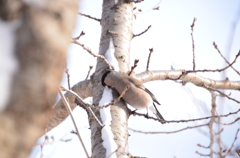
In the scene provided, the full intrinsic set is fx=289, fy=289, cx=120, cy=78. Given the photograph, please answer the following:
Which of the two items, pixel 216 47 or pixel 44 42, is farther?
pixel 216 47

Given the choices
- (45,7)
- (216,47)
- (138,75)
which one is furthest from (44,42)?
(216,47)

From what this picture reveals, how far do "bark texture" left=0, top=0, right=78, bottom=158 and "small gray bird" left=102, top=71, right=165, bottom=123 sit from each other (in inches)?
69.0

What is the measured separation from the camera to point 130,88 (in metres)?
2.61

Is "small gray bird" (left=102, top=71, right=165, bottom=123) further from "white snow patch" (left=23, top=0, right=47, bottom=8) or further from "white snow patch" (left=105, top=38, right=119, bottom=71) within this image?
"white snow patch" (left=23, top=0, right=47, bottom=8)

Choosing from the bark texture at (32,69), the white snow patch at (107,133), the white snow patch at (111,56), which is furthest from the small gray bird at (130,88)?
the bark texture at (32,69)

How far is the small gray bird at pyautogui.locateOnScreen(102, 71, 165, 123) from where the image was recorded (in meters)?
2.39

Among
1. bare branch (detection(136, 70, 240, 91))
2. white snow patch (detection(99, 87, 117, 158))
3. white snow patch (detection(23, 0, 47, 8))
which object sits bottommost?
white snow patch (detection(99, 87, 117, 158))

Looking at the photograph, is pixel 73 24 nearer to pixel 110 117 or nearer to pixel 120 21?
pixel 110 117

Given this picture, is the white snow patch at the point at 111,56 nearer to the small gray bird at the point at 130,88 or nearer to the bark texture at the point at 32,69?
the small gray bird at the point at 130,88

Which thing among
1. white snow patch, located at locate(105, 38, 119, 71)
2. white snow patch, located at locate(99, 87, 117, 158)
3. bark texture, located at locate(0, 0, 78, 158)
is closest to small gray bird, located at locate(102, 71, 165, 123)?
white snow patch, located at locate(105, 38, 119, 71)

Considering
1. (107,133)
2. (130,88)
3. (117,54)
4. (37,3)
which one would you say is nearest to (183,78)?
(130,88)

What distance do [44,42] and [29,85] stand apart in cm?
8

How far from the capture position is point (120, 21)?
9.00 ft

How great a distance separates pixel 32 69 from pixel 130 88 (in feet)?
7.02
